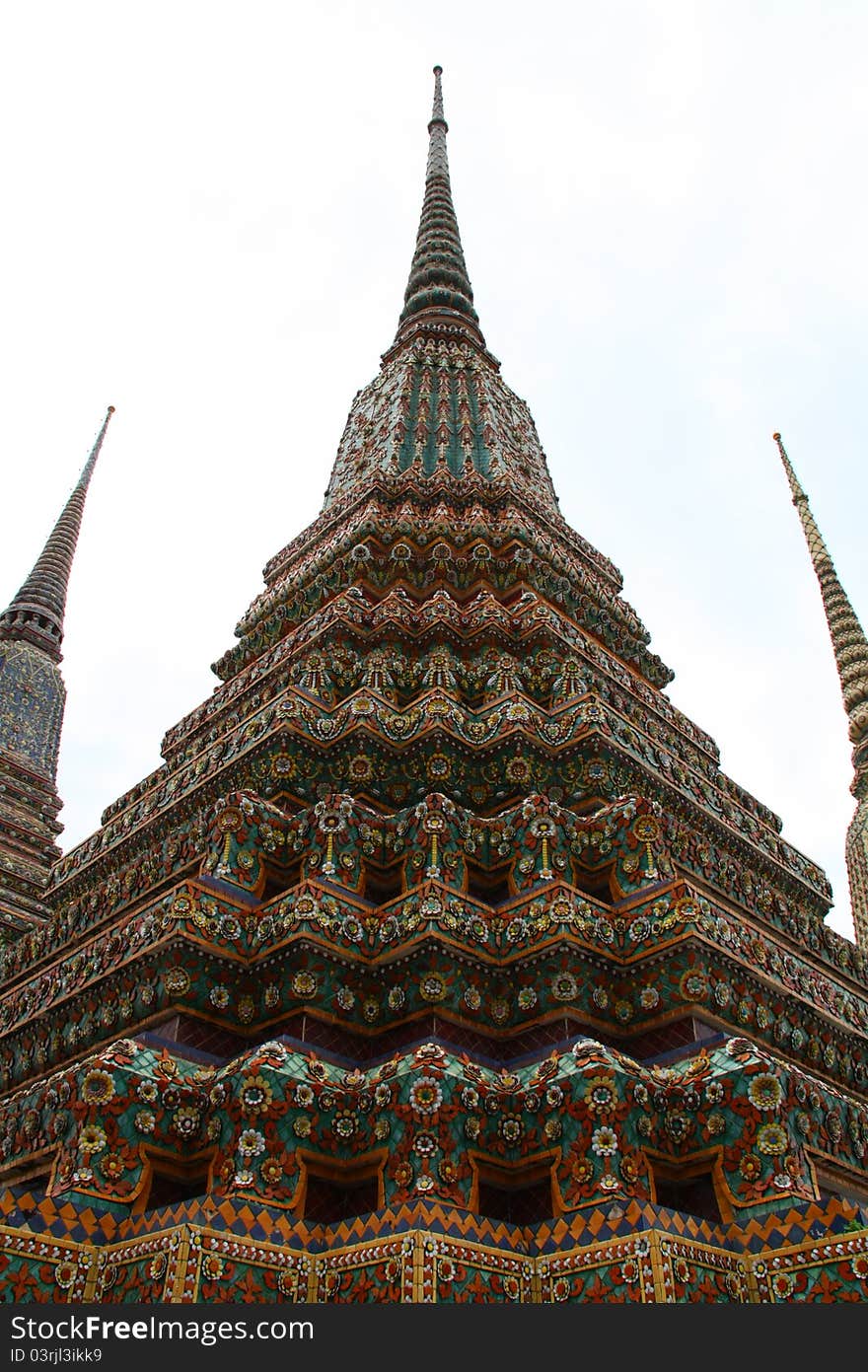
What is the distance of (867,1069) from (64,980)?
21.6 feet

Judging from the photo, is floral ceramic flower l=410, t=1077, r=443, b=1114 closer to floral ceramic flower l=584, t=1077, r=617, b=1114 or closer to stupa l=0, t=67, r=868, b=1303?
stupa l=0, t=67, r=868, b=1303

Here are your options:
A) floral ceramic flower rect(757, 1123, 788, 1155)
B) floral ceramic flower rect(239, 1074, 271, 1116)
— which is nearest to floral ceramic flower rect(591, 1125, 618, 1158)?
floral ceramic flower rect(757, 1123, 788, 1155)

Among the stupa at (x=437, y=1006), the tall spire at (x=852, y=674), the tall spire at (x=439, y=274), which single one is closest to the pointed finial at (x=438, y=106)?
the tall spire at (x=439, y=274)

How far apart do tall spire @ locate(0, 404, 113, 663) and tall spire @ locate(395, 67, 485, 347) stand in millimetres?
11413

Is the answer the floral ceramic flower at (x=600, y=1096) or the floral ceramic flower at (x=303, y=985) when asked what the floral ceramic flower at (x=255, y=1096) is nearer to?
the floral ceramic flower at (x=303, y=985)

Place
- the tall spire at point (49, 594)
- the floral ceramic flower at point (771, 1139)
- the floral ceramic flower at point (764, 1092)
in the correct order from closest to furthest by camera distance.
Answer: the floral ceramic flower at point (771, 1139) < the floral ceramic flower at point (764, 1092) < the tall spire at point (49, 594)

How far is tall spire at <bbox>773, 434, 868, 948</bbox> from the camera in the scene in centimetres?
1973

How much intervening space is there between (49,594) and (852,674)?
19467 mm

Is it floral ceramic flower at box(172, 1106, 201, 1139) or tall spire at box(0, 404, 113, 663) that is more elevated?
tall spire at box(0, 404, 113, 663)

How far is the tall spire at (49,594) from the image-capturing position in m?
25.5

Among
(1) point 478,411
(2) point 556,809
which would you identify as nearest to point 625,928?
(2) point 556,809

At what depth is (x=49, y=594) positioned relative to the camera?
87.6 feet

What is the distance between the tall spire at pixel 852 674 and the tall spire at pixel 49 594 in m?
18.3

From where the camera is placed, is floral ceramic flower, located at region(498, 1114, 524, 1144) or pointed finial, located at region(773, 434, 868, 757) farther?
pointed finial, located at region(773, 434, 868, 757)
